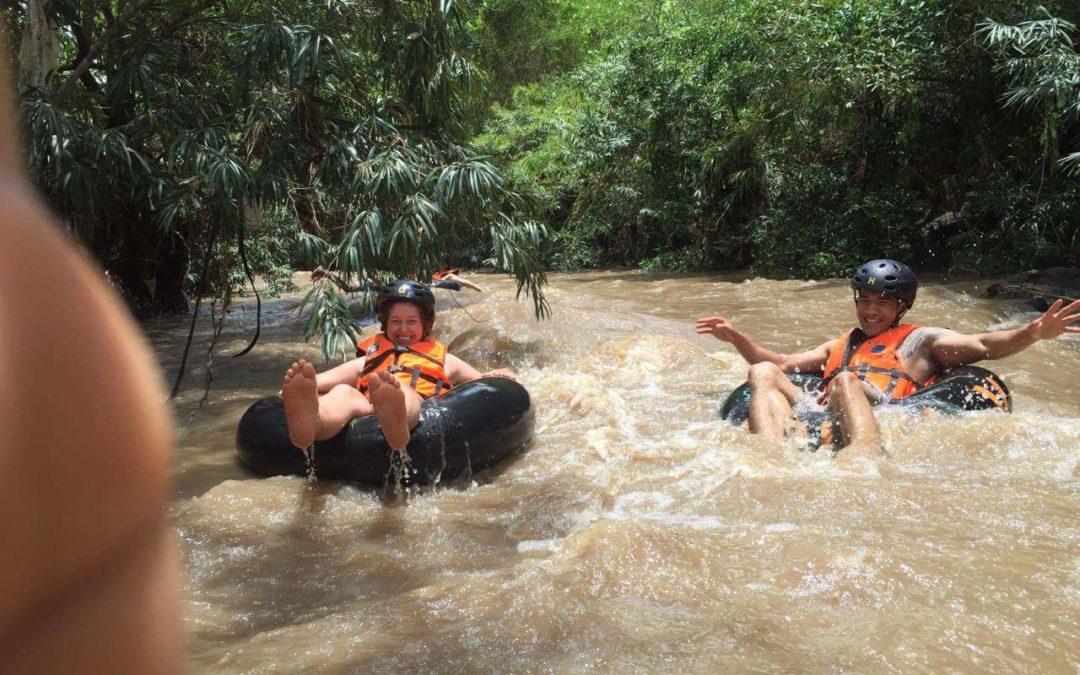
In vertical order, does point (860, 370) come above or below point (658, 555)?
above

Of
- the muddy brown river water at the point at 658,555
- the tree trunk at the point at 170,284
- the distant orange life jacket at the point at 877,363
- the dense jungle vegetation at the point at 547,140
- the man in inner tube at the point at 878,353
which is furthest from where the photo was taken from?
the tree trunk at the point at 170,284

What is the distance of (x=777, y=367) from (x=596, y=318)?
11.3 feet

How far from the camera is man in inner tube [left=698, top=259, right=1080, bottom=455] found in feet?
15.7

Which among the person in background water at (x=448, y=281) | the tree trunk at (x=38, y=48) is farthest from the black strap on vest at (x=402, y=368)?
the person in background water at (x=448, y=281)

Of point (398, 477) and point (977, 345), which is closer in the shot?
point (398, 477)

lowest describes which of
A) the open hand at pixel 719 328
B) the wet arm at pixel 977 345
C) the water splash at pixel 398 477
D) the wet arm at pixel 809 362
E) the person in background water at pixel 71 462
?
the water splash at pixel 398 477

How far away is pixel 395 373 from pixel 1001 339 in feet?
11.4

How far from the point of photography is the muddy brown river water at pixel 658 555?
2539 millimetres

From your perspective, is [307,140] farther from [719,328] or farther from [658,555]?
[658,555]

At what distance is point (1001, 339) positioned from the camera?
192 inches

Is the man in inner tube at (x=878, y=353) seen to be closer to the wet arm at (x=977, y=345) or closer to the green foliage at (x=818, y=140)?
the wet arm at (x=977, y=345)

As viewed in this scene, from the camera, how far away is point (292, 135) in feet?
22.6

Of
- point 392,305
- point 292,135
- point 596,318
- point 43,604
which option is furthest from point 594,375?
point 43,604

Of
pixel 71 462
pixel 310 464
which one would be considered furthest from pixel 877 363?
pixel 71 462
